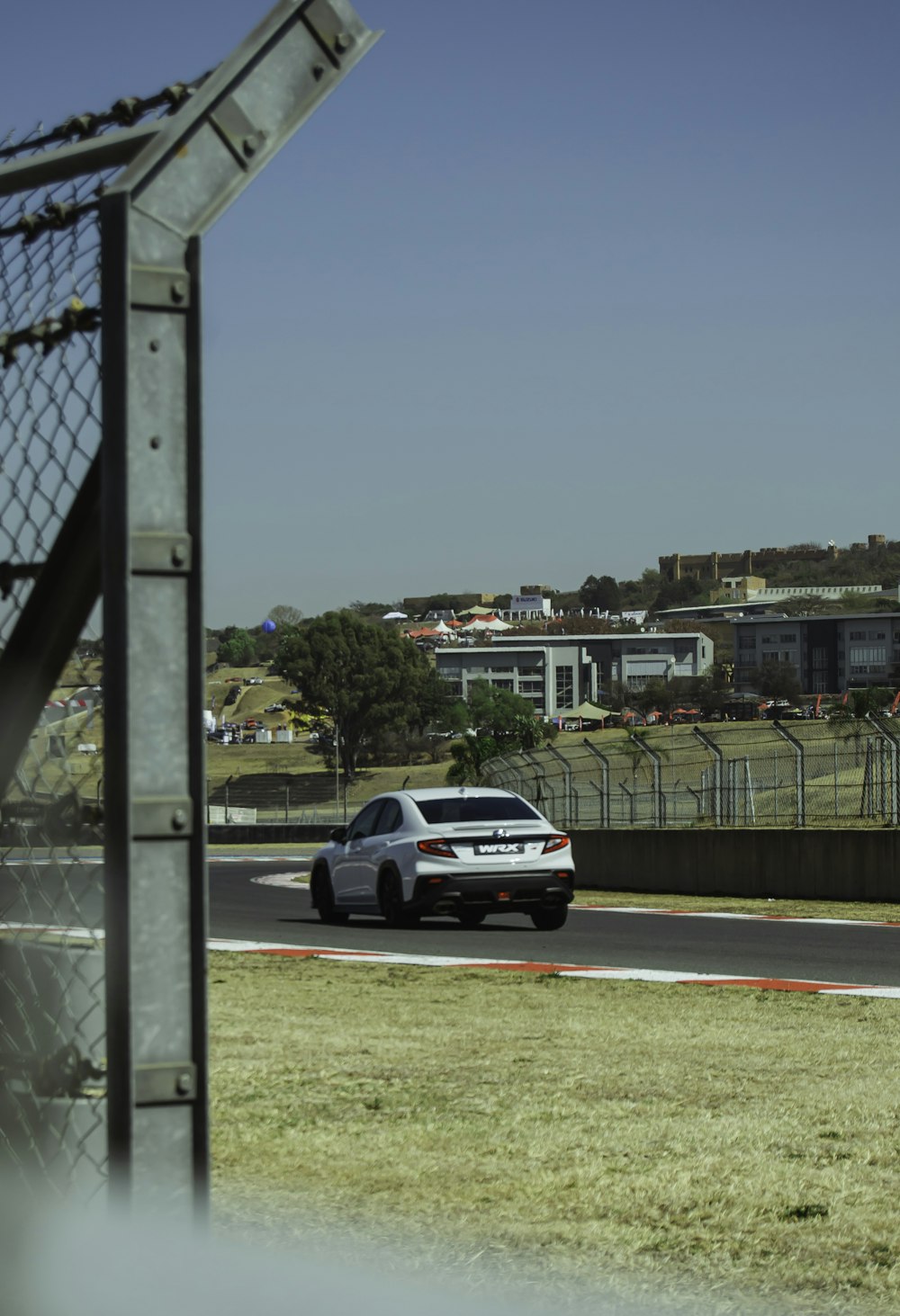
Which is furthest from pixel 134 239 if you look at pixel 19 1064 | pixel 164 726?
pixel 19 1064

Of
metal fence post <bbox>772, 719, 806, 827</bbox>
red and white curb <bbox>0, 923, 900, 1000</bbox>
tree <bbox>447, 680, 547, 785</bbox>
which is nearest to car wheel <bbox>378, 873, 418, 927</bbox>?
red and white curb <bbox>0, 923, 900, 1000</bbox>

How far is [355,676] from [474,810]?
10942 centimetres

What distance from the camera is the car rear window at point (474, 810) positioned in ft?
59.2

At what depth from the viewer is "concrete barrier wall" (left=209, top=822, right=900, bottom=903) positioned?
24.0 m

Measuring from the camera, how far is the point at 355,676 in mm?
127438

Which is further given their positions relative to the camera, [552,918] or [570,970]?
[552,918]

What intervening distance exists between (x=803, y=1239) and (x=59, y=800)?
2637 mm

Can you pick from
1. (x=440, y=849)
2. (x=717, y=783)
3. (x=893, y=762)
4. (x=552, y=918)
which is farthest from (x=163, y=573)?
(x=717, y=783)

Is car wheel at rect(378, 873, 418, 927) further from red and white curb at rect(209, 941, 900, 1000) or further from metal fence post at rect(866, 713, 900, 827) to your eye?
metal fence post at rect(866, 713, 900, 827)

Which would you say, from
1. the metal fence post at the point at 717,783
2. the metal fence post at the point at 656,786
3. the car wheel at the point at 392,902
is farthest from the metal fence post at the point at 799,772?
the car wheel at the point at 392,902

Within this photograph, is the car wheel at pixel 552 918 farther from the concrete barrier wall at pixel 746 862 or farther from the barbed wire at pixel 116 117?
the barbed wire at pixel 116 117

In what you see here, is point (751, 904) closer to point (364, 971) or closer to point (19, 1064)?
point (364, 971)

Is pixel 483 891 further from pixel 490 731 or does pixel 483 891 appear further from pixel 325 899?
pixel 490 731

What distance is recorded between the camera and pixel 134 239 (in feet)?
10.7
